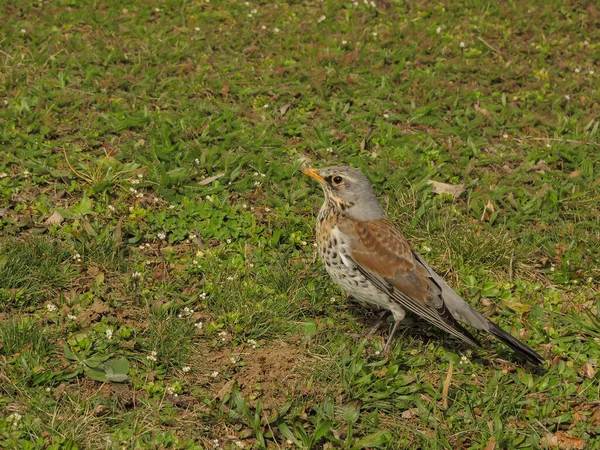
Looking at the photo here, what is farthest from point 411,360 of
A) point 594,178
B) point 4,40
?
point 4,40

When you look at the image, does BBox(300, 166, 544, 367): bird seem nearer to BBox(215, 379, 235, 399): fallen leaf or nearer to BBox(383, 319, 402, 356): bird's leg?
BBox(383, 319, 402, 356): bird's leg

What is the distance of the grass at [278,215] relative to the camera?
5.40m

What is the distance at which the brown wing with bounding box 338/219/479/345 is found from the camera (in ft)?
19.0

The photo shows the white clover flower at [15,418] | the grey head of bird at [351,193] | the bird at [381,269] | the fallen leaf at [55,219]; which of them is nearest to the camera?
the white clover flower at [15,418]

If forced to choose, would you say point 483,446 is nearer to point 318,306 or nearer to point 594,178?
point 318,306

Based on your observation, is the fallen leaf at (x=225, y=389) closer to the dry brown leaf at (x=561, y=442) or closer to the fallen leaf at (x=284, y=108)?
the dry brown leaf at (x=561, y=442)

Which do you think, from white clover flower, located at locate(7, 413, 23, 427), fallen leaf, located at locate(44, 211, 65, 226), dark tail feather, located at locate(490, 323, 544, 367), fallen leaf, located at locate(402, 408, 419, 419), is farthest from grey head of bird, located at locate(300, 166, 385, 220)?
white clover flower, located at locate(7, 413, 23, 427)

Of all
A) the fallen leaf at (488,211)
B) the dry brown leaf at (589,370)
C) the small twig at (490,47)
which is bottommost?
the dry brown leaf at (589,370)

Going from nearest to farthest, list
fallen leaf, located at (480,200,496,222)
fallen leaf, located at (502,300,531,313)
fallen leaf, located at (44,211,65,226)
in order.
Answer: fallen leaf, located at (502,300,531,313), fallen leaf, located at (44,211,65,226), fallen leaf, located at (480,200,496,222)

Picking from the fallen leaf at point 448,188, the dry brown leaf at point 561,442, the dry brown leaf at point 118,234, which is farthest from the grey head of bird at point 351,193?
the dry brown leaf at point 561,442

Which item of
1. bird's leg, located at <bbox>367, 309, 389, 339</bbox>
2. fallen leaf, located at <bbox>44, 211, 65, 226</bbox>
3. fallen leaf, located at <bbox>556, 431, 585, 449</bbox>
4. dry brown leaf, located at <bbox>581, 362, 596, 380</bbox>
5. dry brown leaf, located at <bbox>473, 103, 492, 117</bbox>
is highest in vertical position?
dry brown leaf, located at <bbox>473, 103, 492, 117</bbox>

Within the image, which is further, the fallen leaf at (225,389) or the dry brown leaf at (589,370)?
the dry brown leaf at (589,370)

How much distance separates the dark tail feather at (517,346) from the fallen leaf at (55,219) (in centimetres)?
375

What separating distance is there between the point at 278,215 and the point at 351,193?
119 cm
